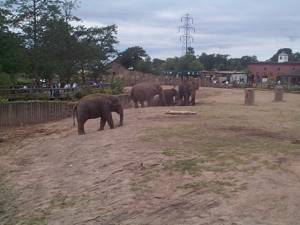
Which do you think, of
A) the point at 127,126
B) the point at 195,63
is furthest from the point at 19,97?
the point at 195,63

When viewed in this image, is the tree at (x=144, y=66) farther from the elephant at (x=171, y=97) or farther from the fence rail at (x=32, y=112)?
the fence rail at (x=32, y=112)

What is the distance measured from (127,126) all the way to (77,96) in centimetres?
1511

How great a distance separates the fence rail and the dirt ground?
36.6 ft

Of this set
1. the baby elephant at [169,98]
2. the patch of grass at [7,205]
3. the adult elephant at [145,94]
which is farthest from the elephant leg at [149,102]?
the patch of grass at [7,205]

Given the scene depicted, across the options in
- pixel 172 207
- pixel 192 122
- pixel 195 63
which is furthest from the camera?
pixel 195 63

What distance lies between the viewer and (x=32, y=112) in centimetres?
3044

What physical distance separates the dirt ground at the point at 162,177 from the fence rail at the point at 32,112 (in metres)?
11.2

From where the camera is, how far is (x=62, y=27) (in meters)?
40.7

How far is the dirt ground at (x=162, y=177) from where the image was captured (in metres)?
9.99

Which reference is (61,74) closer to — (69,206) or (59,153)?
(59,153)

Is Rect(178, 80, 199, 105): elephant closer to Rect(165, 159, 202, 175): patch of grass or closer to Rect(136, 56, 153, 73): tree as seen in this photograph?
Rect(165, 159, 202, 175): patch of grass

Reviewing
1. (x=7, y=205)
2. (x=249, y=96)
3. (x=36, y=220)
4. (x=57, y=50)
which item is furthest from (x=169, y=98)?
(x=36, y=220)

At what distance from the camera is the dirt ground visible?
999 centimetres

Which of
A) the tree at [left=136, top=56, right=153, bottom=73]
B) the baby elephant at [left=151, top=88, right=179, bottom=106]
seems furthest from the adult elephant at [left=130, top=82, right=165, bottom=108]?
the tree at [left=136, top=56, right=153, bottom=73]
